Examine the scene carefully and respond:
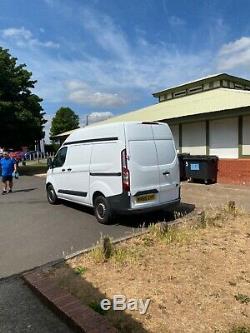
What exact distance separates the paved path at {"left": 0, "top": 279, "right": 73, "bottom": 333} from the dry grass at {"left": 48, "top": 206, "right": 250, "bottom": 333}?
0.42 metres

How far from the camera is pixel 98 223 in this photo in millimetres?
8000

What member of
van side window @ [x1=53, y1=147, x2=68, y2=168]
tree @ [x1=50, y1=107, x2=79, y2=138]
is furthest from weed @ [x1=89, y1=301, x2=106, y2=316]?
tree @ [x1=50, y1=107, x2=79, y2=138]

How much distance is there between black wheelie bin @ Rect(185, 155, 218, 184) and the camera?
46.5 ft

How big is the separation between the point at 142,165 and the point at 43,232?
8.61 feet

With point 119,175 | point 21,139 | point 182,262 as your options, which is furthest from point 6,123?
point 182,262

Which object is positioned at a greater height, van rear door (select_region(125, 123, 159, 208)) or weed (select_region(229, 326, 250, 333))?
van rear door (select_region(125, 123, 159, 208))

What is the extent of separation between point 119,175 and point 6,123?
18.0 meters

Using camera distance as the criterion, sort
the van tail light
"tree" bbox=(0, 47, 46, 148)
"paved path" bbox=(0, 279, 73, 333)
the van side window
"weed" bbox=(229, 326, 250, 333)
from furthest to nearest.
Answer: "tree" bbox=(0, 47, 46, 148)
the van side window
the van tail light
"paved path" bbox=(0, 279, 73, 333)
"weed" bbox=(229, 326, 250, 333)

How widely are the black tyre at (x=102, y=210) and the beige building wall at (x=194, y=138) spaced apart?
878 cm

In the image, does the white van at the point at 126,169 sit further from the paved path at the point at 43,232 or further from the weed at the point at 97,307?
the weed at the point at 97,307

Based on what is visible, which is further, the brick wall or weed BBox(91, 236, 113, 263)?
the brick wall

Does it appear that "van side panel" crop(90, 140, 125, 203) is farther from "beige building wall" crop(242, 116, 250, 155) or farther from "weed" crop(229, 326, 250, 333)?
"beige building wall" crop(242, 116, 250, 155)

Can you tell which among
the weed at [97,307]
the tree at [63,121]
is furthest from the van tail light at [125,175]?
the tree at [63,121]

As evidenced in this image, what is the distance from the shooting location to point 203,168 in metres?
14.4
